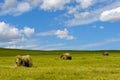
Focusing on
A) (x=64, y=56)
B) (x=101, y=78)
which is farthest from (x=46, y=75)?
(x=64, y=56)

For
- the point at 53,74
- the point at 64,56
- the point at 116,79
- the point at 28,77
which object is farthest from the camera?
the point at 64,56

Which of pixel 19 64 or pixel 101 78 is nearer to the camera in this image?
pixel 101 78

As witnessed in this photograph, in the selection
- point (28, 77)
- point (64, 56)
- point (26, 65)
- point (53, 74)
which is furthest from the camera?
point (64, 56)

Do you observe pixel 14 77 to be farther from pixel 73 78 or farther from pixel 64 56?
pixel 64 56

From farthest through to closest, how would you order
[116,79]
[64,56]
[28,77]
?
[64,56], [28,77], [116,79]

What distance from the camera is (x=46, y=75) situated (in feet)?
86.4

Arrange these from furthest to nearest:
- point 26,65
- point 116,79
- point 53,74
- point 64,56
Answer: point 64,56 < point 26,65 < point 53,74 < point 116,79

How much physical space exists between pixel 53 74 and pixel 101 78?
179 inches

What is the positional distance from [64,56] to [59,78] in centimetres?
4243

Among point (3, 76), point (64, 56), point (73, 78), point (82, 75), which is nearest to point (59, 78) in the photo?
point (73, 78)

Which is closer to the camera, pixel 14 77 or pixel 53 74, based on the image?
pixel 14 77

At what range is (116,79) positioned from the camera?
2370 cm

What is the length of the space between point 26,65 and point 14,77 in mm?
14590

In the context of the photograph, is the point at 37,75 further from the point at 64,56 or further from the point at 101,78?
the point at 64,56
